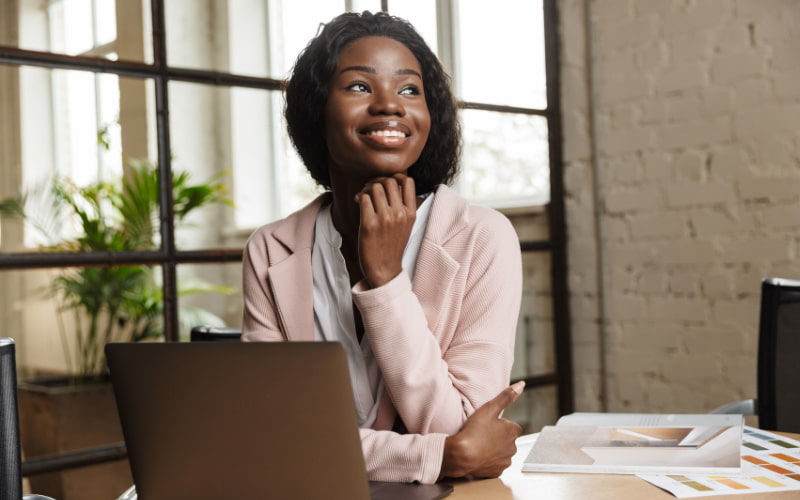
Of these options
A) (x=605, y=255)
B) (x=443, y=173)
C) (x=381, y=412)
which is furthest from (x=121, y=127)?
(x=605, y=255)

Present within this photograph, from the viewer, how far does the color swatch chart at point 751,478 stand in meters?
0.91

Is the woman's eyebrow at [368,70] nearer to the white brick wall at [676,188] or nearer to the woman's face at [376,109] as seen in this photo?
the woman's face at [376,109]

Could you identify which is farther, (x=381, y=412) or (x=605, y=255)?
(x=605, y=255)

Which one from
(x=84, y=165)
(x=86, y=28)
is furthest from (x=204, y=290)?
(x=86, y=28)

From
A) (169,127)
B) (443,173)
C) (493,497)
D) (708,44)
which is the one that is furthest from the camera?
(708,44)

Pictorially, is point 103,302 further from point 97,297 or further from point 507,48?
point 507,48

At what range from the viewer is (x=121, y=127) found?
2262mm

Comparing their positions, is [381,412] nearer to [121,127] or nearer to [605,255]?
[121,127]

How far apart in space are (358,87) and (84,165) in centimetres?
185

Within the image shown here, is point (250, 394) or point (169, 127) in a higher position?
point (169, 127)

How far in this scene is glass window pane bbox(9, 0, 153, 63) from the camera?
1.95 metres

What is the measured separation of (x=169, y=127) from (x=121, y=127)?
0.26 meters

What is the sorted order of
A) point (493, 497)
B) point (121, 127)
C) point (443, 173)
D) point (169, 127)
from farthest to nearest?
point (121, 127)
point (169, 127)
point (443, 173)
point (493, 497)

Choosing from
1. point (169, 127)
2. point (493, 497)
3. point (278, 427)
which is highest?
point (169, 127)
